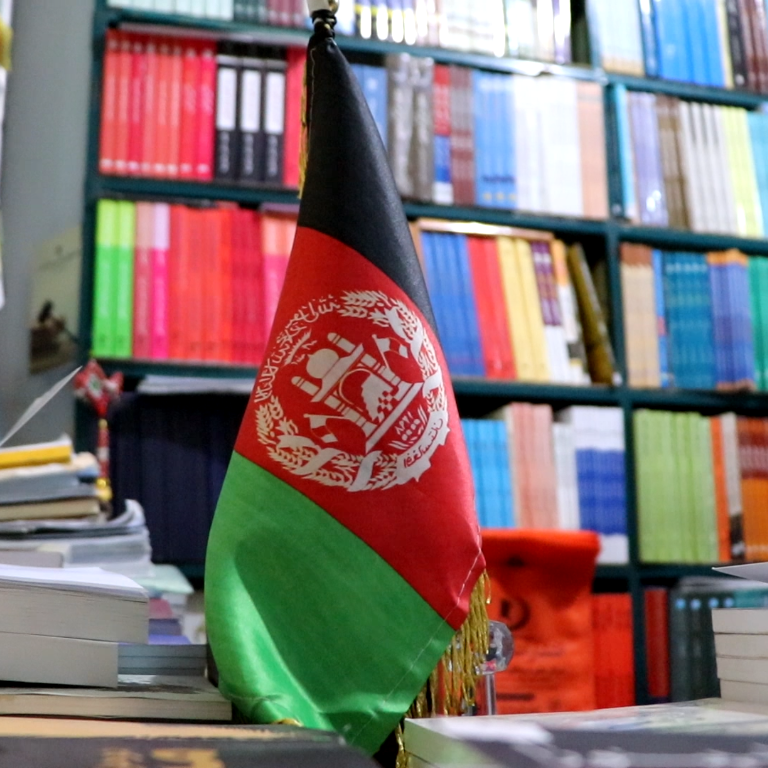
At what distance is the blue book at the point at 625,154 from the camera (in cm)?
232

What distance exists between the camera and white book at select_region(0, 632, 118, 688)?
0.69 metres

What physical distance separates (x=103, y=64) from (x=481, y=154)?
840 mm

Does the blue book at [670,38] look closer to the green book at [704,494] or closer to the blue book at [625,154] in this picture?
the blue book at [625,154]

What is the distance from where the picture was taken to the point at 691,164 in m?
2.39

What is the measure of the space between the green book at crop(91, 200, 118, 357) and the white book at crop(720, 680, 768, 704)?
57.0 inches

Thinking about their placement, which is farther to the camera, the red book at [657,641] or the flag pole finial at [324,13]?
the red book at [657,641]

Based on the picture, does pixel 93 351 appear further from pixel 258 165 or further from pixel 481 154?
pixel 481 154

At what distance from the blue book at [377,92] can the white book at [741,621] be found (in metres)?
1.61

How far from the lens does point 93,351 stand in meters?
1.90

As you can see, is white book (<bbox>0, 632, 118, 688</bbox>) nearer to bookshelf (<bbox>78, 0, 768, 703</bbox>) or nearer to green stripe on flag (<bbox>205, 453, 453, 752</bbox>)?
green stripe on flag (<bbox>205, 453, 453, 752</bbox>)

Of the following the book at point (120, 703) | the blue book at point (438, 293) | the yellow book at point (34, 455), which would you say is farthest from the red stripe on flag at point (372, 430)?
the blue book at point (438, 293)

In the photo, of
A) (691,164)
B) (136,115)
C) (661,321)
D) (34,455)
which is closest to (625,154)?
(691,164)

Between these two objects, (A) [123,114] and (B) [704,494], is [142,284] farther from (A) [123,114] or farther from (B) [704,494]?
(B) [704,494]

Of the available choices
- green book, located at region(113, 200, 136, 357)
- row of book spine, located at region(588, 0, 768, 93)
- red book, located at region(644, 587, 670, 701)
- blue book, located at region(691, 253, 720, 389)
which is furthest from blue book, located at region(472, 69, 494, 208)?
red book, located at region(644, 587, 670, 701)
